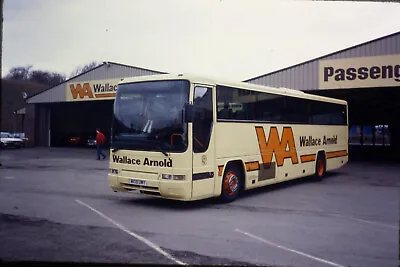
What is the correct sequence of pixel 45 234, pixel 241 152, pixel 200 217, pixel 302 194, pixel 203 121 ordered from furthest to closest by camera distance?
1. pixel 302 194
2. pixel 241 152
3. pixel 203 121
4. pixel 200 217
5. pixel 45 234

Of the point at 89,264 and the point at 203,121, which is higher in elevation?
the point at 203,121

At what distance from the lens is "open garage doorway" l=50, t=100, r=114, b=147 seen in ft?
122

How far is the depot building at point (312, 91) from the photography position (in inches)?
741

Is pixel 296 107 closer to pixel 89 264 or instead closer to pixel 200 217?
pixel 200 217

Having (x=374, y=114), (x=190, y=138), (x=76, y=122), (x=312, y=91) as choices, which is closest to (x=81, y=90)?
(x=76, y=122)

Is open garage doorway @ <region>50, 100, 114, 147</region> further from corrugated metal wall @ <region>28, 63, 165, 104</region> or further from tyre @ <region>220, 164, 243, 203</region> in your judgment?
tyre @ <region>220, 164, 243, 203</region>

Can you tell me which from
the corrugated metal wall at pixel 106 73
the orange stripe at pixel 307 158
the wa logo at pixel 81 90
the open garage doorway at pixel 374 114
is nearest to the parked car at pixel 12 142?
the corrugated metal wall at pixel 106 73

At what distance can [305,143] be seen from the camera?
13.6 m

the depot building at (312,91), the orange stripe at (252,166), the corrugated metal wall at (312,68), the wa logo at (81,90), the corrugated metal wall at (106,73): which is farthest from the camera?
the wa logo at (81,90)

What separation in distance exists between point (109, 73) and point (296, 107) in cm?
1905

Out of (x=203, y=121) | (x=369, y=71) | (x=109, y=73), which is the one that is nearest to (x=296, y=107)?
(x=203, y=121)

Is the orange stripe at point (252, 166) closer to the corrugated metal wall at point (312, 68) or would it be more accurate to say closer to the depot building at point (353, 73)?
the depot building at point (353, 73)

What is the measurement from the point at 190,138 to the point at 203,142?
17.6 inches

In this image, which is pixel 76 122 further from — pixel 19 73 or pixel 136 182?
pixel 19 73
